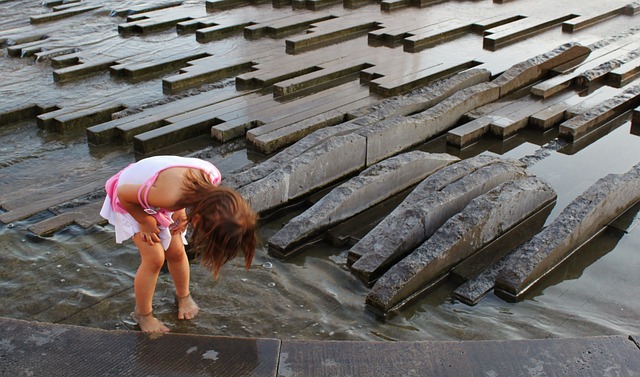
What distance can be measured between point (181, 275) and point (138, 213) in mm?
558

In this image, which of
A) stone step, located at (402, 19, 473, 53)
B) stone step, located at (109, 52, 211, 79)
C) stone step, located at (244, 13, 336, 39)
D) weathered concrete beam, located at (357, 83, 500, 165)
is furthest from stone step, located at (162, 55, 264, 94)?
weathered concrete beam, located at (357, 83, 500, 165)

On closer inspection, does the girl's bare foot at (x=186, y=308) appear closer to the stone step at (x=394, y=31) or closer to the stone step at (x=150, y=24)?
the stone step at (x=394, y=31)

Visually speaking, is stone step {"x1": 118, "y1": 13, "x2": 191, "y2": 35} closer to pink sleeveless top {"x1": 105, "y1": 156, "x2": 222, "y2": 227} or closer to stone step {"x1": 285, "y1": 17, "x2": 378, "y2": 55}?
stone step {"x1": 285, "y1": 17, "x2": 378, "y2": 55}

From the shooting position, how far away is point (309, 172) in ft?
18.8

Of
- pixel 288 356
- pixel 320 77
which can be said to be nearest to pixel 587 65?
pixel 320 77

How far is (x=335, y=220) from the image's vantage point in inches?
210

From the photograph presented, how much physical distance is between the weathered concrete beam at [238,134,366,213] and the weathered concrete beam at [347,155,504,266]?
0.78m

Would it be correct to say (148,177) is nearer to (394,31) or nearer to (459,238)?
(459,238)

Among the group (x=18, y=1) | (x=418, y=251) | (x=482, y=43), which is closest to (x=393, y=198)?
(x=418, y=251)

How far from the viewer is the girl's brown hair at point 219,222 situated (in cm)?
347

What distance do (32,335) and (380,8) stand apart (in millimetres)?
8402

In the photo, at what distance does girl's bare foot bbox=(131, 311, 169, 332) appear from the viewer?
4137 mm

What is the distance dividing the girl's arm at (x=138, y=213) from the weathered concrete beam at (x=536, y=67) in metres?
4.70

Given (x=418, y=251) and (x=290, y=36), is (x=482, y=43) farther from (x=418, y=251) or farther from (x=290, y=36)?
(x=418, y=251)
